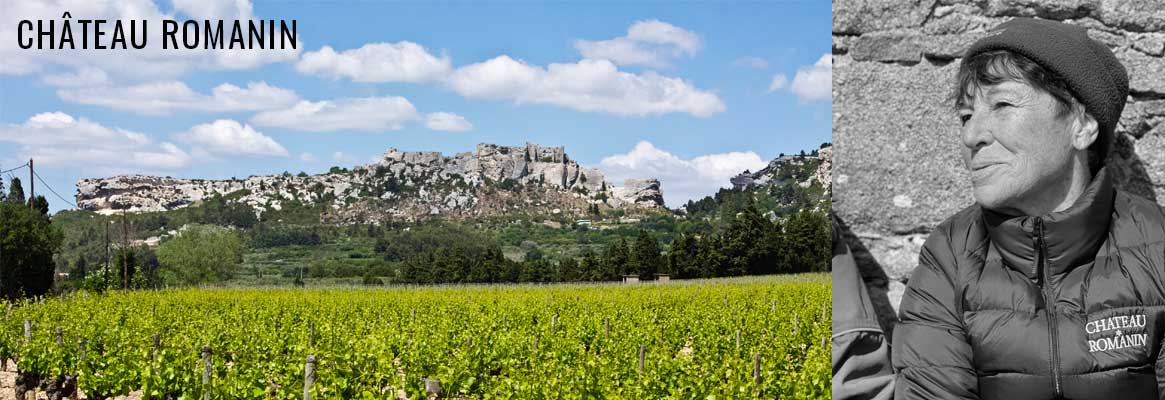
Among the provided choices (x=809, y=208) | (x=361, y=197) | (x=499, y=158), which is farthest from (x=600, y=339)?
(x=499, y=158)

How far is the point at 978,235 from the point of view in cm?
139

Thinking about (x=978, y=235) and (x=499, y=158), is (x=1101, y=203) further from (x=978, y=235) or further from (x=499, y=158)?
(x=499, y=158)

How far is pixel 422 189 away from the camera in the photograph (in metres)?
112

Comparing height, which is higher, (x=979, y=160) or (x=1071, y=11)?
(x=1071, y=11)

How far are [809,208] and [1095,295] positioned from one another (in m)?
29.5

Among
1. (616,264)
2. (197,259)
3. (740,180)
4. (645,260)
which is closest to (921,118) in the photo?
(645,260)

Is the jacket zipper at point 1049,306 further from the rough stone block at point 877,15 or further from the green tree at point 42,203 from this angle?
the green tree at point 42,203

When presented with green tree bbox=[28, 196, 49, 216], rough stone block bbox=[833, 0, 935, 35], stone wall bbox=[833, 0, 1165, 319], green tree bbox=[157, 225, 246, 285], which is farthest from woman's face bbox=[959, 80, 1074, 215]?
green tree bbox=[157, 225, 246, 285]

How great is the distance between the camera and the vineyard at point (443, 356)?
6754 millimetres

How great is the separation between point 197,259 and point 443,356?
59548 mm

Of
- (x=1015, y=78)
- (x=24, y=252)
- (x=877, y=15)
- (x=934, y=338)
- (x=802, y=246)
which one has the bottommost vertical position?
(x=802, y=246)

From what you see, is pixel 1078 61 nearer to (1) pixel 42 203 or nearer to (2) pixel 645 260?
(2) pixel 645 260

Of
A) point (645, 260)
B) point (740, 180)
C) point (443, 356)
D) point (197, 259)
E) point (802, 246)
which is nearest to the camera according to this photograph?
point (443, 356)

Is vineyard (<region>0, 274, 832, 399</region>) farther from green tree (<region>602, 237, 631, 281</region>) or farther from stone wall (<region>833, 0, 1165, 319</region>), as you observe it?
green tree (<region>602, 237, 631, 281</region>)
